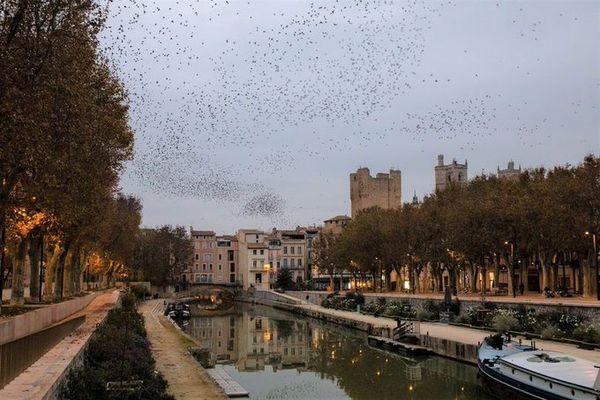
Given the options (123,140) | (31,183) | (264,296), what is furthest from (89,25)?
(264,296)

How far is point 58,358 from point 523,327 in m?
29.2

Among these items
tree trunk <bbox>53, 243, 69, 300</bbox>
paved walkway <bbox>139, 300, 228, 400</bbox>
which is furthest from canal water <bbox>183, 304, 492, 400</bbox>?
tree trunk <bbox>53, 243, 69, 300</bbox>

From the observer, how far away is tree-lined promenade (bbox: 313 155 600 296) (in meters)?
47.4

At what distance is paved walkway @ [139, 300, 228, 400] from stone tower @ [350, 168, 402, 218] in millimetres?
102369

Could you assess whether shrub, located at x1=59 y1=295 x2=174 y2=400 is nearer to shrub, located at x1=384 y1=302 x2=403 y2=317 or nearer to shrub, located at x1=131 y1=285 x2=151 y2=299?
shrub, located at x1=384 y1=302 x2=403 y2=317

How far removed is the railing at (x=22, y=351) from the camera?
11516mm

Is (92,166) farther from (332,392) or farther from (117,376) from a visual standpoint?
(332,392)

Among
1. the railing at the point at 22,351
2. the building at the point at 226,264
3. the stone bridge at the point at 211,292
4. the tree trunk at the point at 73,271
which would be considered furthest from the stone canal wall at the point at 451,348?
the building at the point at 226,264

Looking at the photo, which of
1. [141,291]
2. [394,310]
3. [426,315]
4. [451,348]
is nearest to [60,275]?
[451,348]

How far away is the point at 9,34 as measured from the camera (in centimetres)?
1616

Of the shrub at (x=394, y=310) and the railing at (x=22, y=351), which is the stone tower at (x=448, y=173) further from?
the railing at (x=22, y=351)

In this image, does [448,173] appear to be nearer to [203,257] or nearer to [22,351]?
[203,257]

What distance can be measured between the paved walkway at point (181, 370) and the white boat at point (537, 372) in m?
11.6

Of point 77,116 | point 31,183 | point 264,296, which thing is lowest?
point 264,296
